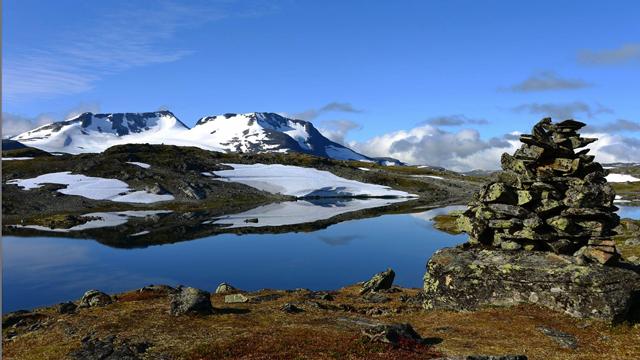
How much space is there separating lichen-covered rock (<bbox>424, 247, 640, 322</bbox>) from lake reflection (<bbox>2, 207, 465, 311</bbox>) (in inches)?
942

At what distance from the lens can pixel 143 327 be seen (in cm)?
3344

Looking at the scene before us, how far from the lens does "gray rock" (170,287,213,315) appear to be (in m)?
37.0

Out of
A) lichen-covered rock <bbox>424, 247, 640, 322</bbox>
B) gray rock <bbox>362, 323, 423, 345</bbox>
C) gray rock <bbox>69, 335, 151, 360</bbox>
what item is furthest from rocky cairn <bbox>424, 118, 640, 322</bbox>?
gray rock <bbox>69, 335, 151, 360</bbox>

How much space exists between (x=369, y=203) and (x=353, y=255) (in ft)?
316

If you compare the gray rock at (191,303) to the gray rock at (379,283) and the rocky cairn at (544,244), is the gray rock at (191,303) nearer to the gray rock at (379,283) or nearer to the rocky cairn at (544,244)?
the rocky cairn at (544,244)

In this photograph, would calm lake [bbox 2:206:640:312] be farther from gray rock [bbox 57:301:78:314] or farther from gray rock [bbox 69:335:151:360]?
gray rock [bbox 69:335:151:360]

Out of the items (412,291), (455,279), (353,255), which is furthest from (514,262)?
(353,255)

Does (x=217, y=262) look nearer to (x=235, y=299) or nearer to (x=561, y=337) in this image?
(x=235, y=299)

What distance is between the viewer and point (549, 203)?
1654 inches

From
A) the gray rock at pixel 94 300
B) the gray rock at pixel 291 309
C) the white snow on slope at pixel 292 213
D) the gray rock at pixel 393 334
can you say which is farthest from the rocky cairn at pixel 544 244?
the white snow on slope at pixel 292 213

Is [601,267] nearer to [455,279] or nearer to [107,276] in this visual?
[455,279]

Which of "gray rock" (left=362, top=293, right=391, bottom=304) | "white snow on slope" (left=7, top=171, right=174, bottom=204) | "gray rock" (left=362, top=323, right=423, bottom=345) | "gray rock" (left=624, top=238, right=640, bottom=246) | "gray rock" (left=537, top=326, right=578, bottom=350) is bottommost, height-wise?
"gray rock" (left=362, top=293, right=391, bottom=304)

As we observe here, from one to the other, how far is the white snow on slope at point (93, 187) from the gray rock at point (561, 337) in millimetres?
140380

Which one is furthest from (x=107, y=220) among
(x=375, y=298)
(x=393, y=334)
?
(x=393, y=334)
